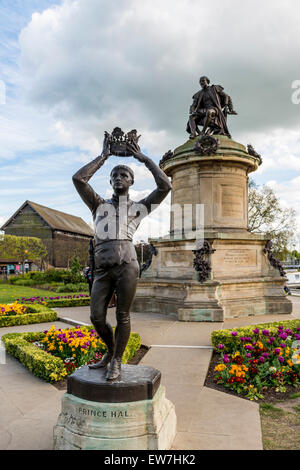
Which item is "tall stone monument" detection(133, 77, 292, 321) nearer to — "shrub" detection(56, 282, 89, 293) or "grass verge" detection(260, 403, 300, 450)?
"grass verge" detection(260, 403, 300, 450)

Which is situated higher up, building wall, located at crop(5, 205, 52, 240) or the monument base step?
building wall, located at crop(5, 205, 52, 240)

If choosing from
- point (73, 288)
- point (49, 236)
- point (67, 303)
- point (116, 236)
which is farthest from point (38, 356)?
point (49, 236)

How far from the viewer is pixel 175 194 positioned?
14.5m

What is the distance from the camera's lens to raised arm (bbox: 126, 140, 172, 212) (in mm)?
4179

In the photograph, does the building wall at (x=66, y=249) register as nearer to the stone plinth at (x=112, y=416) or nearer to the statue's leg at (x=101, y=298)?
the statue's leg at (x=101, y=298)

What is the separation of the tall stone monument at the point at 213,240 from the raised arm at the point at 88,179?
791 cm

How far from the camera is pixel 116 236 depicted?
13.1 ft

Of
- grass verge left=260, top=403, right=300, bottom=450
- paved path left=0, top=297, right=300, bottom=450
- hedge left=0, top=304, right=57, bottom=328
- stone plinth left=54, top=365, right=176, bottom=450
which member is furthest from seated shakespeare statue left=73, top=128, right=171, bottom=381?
hedge left=0, top=304, right=57, bottom=328

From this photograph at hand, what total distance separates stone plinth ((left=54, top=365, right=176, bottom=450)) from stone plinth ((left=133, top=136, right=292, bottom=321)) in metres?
8.36

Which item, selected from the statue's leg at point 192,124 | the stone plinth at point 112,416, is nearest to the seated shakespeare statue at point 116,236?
the stone plinth at point 112,416

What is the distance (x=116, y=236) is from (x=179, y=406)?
2686 millimetres

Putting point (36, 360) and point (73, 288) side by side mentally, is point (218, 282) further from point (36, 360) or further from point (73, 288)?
point (73, 288)
